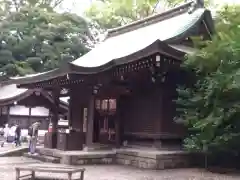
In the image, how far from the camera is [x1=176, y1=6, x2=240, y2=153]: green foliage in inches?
444

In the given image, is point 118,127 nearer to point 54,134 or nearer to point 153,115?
point 153,115

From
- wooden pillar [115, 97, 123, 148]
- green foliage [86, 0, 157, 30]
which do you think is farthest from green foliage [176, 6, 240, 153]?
green foliage [86, 0, 157, 30]

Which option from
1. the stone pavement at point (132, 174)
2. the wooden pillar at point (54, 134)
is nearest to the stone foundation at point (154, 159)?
the stone pavement at point (132, 174)

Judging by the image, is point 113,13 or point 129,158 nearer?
point 129,158

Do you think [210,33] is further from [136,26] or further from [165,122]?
[136,26]

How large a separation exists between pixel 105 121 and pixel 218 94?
246 inches

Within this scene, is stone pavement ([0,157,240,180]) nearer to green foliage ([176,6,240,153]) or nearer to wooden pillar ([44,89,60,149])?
green foliage ([176,6,240,153])

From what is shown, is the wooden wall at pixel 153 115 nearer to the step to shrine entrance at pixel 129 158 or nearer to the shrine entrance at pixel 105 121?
the step to shrine entrance at pixel 129 158

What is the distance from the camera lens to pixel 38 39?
31.5 meters

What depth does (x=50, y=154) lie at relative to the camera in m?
14.9

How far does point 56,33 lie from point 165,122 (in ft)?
63.6

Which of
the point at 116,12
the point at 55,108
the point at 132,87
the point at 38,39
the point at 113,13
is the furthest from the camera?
the point at 113,13

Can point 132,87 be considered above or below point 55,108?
above

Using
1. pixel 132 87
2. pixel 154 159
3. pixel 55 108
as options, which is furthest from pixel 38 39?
pixel 154 159
